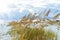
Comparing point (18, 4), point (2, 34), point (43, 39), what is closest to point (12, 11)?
point (18, 4)

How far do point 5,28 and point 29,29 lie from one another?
202 mm

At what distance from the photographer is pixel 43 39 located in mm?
1006

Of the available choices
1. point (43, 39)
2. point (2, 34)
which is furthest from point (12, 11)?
point (43, 39)

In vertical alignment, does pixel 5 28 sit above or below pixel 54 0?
below

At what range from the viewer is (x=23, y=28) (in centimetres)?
101

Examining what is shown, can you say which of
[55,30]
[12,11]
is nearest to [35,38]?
[55,30]

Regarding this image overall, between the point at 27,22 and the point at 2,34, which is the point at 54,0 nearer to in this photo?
the point at 27,22

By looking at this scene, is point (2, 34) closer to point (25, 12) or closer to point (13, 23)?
point (13, 23)

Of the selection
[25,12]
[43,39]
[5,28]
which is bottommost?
[43,39]

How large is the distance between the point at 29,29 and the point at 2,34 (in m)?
0.23

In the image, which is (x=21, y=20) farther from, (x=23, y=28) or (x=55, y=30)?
(x=55, y=30)

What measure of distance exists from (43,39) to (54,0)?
353 millimetres

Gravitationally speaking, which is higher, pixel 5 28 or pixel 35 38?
pixel 5 28

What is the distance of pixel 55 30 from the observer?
101cm
